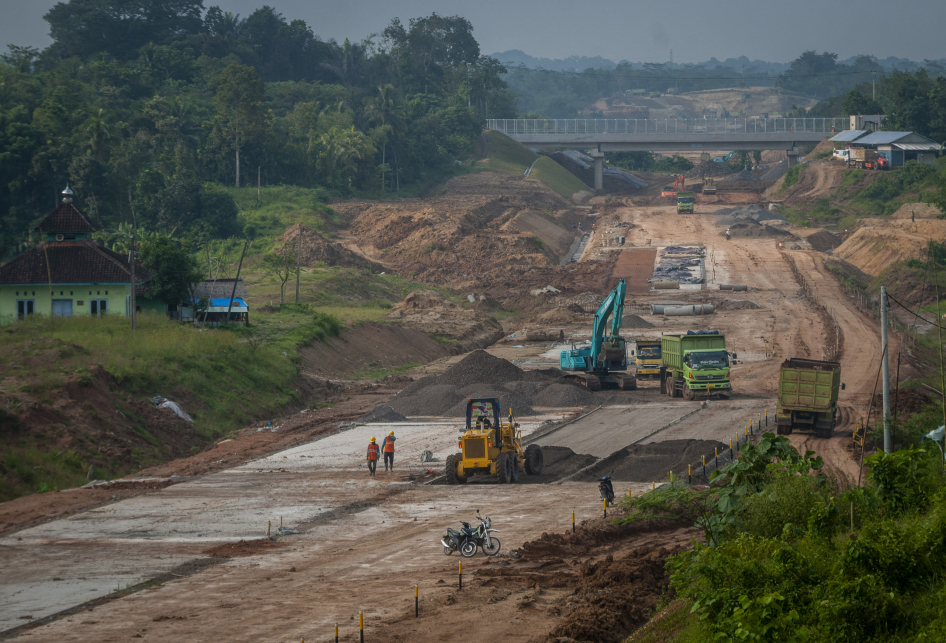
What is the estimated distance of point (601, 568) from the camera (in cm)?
1989

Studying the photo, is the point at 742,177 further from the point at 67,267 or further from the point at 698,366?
the point at 67,267

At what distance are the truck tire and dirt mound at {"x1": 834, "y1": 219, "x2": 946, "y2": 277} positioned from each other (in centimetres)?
5285

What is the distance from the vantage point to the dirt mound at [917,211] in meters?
88.9

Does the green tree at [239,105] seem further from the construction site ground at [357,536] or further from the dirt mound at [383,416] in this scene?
the dirt mound at [383,416]

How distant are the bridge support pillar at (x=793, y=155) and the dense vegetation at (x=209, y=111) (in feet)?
142

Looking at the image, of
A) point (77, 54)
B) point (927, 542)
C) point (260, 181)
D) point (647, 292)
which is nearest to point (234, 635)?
point (927, 542)

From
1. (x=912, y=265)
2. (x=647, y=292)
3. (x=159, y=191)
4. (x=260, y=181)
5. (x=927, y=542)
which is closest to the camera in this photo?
(x=927, y=542)

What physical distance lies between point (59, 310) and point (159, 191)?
41.8m

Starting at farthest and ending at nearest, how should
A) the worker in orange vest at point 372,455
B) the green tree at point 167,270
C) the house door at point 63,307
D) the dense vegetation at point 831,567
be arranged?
the green tree at point 167,270
the house door at point 63,307
the worker in orange vest at point 372,455
the dense vegetation at point 831,567

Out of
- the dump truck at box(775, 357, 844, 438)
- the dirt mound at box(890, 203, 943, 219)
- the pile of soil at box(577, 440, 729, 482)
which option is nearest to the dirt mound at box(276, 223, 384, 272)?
the dirt mound at box(890, 203, 943, 219)

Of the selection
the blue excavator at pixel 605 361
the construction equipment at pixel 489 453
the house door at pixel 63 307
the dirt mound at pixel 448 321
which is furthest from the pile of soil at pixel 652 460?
the dirt mound at pixel 448 321

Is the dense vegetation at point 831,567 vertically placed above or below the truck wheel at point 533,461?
A: above

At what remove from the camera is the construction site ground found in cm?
1764

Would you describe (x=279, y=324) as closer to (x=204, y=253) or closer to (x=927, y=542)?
(x=204, y=253)
